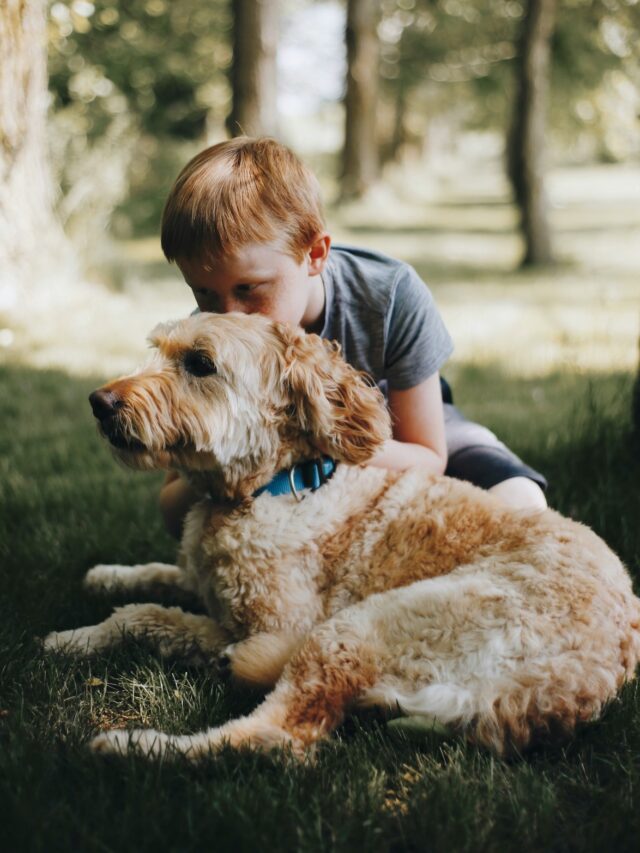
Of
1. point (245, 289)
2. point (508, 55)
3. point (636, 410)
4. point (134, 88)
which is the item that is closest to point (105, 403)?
point (245, 289)

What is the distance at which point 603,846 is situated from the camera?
6.19ft

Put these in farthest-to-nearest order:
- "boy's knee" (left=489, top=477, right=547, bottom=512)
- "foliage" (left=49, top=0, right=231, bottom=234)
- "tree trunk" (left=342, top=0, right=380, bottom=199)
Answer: "tree trunk" (left=342, top=0, right=380, bottom=199)
"foliage" (left=49, top=0, right=231, bottom=234)
"boy's knee" (left=489, top=477, right=547, bottom=512)

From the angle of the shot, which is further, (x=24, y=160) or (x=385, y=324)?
(x=24, y=160)

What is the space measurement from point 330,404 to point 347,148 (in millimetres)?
19396

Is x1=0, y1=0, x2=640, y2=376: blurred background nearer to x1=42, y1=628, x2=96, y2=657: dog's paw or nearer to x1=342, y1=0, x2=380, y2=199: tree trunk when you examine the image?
x1=342, y1=0, x2=380, y2=199: tree trunk

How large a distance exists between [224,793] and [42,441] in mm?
3497

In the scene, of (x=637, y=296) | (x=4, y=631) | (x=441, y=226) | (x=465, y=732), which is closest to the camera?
(x=465, y=732)

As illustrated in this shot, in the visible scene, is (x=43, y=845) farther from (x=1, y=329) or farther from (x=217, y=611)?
(x=1, y=329)

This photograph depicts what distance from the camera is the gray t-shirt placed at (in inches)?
129

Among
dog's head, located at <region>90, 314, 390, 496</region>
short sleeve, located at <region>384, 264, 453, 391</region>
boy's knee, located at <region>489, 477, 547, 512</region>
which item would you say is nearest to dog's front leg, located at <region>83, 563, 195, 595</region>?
dog's head, located at <region>90, 314, 390, 496</region>

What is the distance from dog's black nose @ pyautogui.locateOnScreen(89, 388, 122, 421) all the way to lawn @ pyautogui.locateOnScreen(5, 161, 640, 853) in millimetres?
820

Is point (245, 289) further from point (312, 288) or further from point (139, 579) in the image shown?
point (139, 579)

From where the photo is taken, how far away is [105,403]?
8.15 feet

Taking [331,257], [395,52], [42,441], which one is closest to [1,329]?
[42,441]
